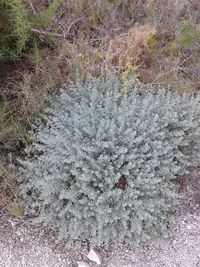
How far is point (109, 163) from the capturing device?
2.74m

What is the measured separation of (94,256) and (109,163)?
2.10 feet

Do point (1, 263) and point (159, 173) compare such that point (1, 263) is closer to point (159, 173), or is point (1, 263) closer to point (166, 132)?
point (159, 173)

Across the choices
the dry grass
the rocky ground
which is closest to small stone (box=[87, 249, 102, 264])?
the rocky ground

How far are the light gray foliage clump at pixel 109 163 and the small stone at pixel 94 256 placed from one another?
0.09 metres

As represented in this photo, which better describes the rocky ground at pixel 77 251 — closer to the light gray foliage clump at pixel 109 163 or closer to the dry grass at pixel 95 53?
the light gray foliage clump at pixel 109 163

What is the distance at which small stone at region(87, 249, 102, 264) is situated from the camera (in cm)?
272

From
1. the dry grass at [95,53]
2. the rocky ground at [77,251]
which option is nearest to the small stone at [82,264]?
the rocky ground at [77,251]

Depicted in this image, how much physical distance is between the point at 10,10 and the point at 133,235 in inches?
72.1

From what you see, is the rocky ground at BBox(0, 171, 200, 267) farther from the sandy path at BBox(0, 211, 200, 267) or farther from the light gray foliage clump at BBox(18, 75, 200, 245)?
the light gray foliage clump at BBox(18, 75, 200, 245)

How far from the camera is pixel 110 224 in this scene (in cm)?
271

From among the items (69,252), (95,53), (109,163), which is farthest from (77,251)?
(95,53)

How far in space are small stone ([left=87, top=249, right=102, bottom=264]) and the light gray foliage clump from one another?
92 millimetres

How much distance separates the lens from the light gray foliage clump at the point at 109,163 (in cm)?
269

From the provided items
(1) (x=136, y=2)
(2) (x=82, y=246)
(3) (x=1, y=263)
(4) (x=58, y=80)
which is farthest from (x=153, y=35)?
(3) (x=1, y=263)
